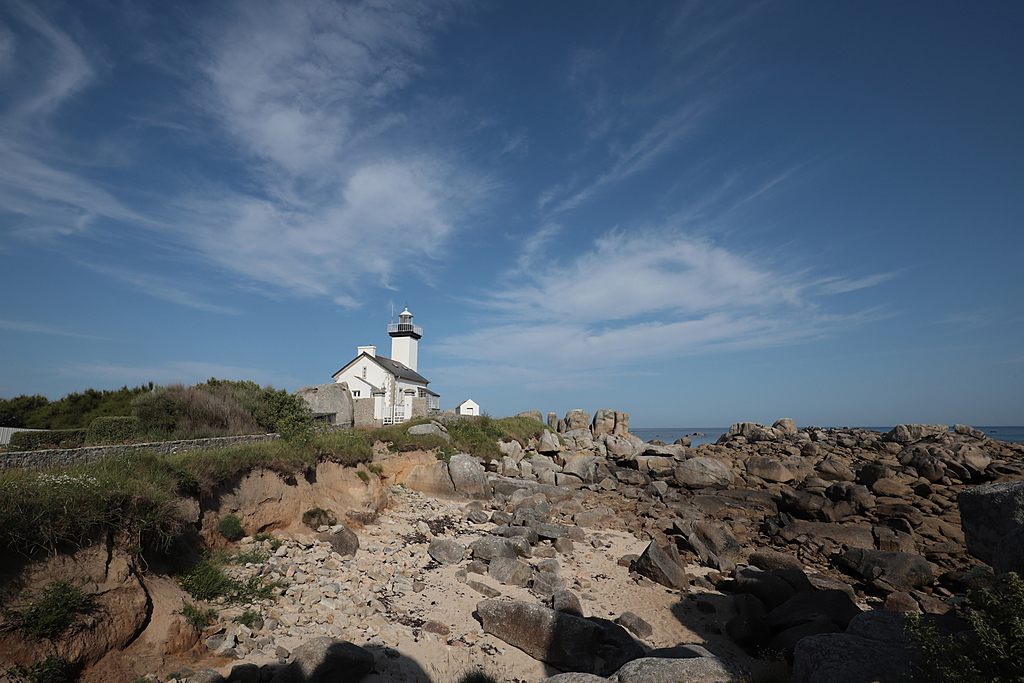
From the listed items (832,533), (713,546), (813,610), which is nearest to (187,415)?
(713,546)

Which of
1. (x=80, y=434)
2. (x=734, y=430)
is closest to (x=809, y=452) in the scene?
(x=734, y=430)

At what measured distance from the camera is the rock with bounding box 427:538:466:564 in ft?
51.9

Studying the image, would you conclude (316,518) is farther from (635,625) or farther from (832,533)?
(832,533)

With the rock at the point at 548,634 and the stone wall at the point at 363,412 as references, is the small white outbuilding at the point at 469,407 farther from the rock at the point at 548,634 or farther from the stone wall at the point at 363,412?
the rock at the point at 548,634

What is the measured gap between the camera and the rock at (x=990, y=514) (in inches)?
276

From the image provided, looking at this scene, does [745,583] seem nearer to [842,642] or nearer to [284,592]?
[842,642]

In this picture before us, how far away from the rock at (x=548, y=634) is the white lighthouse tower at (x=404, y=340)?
133 ft

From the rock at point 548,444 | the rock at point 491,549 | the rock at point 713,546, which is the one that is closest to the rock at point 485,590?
the rock at point 491,549

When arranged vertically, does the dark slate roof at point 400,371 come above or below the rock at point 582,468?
above

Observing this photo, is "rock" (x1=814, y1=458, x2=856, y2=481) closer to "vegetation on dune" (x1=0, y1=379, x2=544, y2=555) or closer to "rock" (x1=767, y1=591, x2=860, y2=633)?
"rock" (x1=767, y1=591, x2=860, y2=633)

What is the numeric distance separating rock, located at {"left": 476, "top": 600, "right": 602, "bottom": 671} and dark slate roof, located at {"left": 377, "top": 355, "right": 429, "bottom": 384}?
31221 mm

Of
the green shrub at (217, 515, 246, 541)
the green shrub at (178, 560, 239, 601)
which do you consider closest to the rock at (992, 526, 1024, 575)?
the green shrub at (178, 560, 239, 601)

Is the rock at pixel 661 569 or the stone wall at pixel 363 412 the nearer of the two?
the rock at pixel 661 569

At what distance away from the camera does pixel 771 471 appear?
3494 cm
